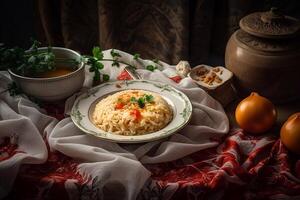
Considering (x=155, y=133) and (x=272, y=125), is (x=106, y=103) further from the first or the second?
(x=272, y=125)

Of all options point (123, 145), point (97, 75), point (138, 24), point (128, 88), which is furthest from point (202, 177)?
point (138, 24)

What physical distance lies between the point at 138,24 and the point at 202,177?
116 centimetres

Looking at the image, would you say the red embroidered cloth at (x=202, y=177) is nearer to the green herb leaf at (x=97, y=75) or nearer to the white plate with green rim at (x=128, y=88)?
the white plate with green rim at (x=128, y=88)

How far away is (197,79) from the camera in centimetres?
132

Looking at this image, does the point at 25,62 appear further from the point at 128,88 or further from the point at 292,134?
the point at 292,134

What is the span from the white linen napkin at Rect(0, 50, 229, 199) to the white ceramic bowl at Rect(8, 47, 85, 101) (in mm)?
33

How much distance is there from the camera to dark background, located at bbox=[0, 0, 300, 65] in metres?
1.85

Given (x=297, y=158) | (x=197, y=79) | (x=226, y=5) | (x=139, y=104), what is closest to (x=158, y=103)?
(x=139, y=104)

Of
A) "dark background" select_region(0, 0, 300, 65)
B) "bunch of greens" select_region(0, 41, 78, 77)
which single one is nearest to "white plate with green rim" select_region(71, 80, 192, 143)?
"bunch of greens" select_region(0, 41, 78, 77)

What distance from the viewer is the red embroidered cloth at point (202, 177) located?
980 mm

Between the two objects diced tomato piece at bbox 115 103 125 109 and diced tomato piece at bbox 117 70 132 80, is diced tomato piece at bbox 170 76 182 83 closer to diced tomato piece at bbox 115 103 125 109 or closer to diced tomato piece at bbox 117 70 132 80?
diced tomato piece at bbox 117 70 132 80

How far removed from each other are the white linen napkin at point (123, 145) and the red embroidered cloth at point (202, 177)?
0.03 metres

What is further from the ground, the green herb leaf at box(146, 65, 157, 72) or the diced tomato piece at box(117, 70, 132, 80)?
the diced tomato piece at box(117, 70, 132, 80)

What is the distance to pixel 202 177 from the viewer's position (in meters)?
1.00
